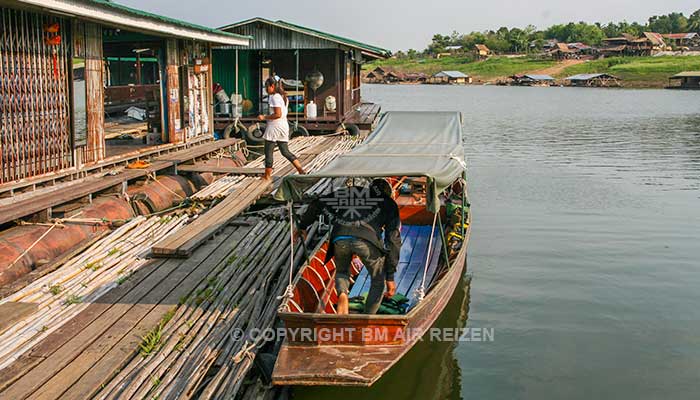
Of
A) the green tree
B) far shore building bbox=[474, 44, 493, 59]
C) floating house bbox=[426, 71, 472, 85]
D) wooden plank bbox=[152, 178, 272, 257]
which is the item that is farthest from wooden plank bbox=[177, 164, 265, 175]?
the green tree

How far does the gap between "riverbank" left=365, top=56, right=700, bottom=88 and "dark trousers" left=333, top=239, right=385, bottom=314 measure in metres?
94.8

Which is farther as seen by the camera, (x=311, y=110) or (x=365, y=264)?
(x=311, y=110)

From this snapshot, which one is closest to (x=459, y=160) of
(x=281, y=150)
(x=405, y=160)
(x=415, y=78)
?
(x=405, y=160)

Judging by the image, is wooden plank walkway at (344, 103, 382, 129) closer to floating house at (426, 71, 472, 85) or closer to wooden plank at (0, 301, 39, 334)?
wooden plank at (0, 301, 39, 334)

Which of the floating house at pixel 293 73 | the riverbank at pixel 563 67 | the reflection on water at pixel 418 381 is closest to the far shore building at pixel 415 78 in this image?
the riverbank at pixel 563 67

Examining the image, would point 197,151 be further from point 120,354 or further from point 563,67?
point 563,67

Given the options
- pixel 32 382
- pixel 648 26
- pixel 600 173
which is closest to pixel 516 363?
pixel 32 382

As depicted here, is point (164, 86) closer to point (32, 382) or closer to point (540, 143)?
point (32, 382)

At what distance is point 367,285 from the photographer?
9812mm

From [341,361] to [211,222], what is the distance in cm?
540

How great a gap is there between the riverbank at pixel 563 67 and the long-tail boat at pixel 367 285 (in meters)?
91.2

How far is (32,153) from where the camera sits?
1116 cm

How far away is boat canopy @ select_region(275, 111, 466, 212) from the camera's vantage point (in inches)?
311

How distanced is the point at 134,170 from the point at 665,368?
9.93 meters
